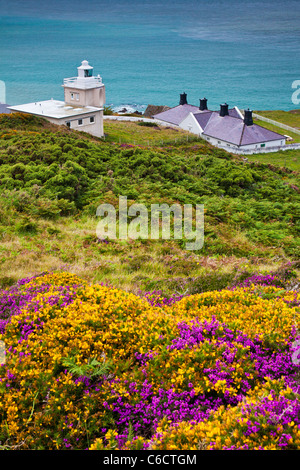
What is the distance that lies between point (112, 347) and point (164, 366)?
0.89 metres

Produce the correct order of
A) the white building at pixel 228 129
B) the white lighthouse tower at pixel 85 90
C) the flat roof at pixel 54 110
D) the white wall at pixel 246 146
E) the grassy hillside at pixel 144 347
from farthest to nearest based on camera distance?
1. the white building at pixel 228 129
2. the white wall at pixel 246 146
3. the white lighthouse tower at pixel 85 90
4. the flat roof at pixel 54 110
5. the grassy hillside at pixel 144 347

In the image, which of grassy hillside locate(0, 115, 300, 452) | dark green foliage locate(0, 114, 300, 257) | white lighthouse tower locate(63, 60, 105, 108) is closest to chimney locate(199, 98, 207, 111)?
white lighthouse tower locate(63, 60, 105, 108)

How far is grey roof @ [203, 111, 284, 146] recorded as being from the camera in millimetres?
72500

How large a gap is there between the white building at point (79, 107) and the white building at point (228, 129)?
2395 cm

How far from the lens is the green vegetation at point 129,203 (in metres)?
11.0

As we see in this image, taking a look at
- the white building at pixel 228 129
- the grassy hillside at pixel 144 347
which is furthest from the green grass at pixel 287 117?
the grassy hillside at pixel 144 347

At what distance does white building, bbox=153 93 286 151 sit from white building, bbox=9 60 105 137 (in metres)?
23.9

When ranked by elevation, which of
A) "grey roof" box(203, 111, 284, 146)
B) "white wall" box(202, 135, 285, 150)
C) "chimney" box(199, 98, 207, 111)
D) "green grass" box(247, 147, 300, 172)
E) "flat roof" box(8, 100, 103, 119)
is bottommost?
"green grass" box(247, 147, 300, 172)

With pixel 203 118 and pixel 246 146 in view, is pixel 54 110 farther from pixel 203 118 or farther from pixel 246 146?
pixel 203 118

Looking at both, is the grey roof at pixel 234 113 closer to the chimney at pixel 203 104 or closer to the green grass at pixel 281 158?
the chimney at pixel 203 104

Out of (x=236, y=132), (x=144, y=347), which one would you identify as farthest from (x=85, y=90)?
(x=144, y=347)

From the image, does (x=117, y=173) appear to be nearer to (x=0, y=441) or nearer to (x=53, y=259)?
(x=53, y=259)

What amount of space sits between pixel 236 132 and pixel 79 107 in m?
30.4

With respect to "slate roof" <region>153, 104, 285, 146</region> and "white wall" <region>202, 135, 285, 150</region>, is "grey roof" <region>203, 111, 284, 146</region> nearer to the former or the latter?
"slate roof" <region>153, 104, 285, 146</region>
